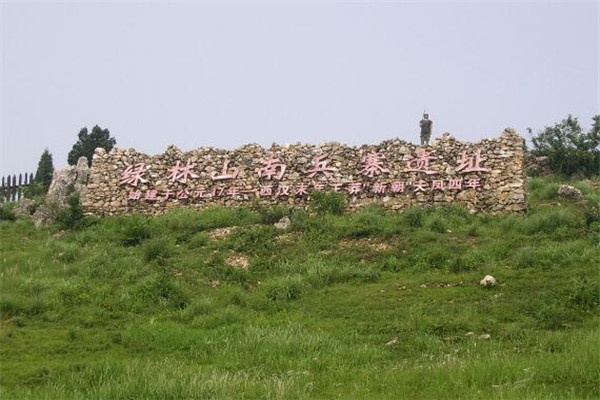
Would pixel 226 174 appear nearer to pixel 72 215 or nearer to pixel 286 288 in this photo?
pixel 72 215

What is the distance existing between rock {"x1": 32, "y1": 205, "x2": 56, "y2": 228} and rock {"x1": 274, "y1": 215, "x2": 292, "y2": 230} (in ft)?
25.3

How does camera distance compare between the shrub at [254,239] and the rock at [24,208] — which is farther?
the rock at [24,208]

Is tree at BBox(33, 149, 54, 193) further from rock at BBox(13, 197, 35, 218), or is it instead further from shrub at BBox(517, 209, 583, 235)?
shrub at BBox(517, 209, 583, 235)

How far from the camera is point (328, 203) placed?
20750 millimetres

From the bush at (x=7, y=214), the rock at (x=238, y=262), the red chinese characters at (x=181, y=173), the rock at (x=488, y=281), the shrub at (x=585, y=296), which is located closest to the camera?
the shrub at (x=585, y=296)

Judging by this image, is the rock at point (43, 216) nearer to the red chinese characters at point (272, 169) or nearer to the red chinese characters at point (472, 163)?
the red chinese characters at point (272, 169)

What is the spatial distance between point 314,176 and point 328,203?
5.21ft

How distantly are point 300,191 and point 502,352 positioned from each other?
1307 centimetres

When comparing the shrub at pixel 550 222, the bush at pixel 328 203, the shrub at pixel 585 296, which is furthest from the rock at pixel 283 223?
the shrub at pixel 585 296

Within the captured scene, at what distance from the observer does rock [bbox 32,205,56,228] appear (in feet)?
72.8

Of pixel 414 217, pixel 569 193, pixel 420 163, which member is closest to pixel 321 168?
pixel 420 163

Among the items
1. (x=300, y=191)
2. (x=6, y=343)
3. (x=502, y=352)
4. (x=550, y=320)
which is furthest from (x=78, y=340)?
(x=300, y=191)

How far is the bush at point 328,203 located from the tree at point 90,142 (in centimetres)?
1356

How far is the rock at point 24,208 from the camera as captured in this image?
23.9m
